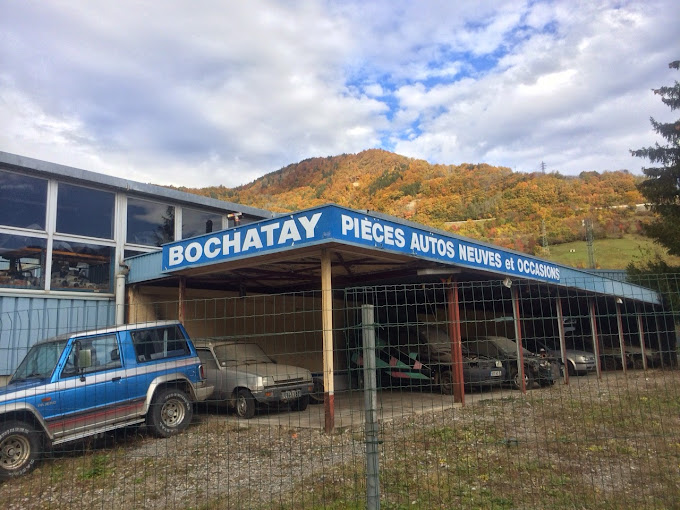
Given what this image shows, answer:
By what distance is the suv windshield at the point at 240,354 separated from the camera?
10.8 metres

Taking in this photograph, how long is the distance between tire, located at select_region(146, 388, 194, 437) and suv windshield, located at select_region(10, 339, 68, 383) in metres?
1.55

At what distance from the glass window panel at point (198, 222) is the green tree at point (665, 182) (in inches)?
878

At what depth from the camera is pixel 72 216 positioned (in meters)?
11.7

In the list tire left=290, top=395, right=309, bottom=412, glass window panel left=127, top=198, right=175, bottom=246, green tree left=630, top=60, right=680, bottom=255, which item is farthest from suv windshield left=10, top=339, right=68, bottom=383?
green tree left=630, top=60, right=680, bottom=255

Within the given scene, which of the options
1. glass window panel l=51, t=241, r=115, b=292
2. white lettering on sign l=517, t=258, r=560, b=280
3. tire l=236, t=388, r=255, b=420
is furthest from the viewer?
white lettering on sign l=517, t=258, r=560, b=280

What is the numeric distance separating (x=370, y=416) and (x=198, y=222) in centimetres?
1185

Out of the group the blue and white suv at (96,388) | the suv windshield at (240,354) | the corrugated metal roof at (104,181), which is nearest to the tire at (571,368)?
the suv windshield at (240,354)

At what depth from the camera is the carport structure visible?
26.8ft

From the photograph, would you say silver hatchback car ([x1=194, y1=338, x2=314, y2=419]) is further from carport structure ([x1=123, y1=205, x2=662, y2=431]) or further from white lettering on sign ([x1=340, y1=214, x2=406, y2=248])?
white lettering on sign ([x1=340, y1=214, x2=406, y2=248])

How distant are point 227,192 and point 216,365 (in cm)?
3273

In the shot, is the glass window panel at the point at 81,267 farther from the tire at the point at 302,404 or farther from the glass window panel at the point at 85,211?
the tire at the point at 302,404

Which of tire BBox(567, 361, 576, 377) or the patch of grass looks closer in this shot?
the patch of grass

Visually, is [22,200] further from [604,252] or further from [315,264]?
[604,252]

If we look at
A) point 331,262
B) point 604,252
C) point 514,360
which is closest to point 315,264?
point 331,262
